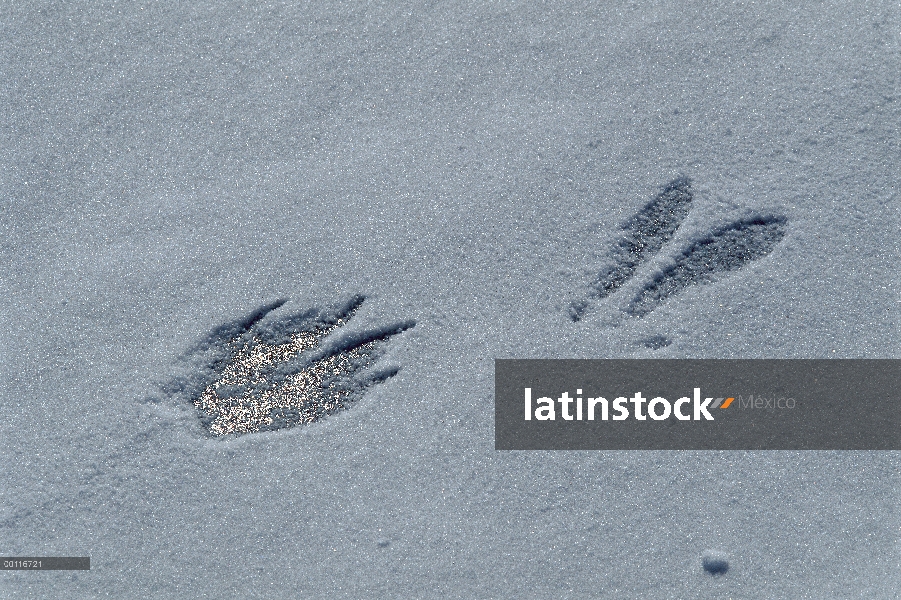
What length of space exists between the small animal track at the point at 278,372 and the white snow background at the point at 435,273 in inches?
2.2

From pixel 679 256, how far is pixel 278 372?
1.39 metres

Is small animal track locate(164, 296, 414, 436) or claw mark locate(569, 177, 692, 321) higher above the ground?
claw mark locate(569, 177, 692, 321)

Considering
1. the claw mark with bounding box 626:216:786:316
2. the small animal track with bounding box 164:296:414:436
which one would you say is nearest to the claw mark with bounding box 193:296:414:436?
the small animal track with bounding box 164:296:414:436

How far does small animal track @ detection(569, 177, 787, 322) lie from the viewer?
2.45 meters

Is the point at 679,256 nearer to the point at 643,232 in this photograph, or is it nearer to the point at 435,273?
the point at 643,232

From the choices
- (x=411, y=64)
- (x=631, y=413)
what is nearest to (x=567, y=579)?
(x=631, y=413)
